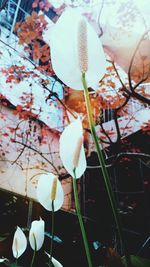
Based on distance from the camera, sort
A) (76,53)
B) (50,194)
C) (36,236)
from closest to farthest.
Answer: (76,53)
(50,194)
(36,236)

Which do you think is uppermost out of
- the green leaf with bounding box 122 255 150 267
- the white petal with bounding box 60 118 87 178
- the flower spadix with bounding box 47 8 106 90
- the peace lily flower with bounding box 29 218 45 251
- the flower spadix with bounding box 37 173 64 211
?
the flower spadix with bounding box 47 8 106 90

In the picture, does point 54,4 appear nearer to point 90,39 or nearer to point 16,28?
point 16,28

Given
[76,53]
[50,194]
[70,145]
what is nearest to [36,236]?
[50,194]

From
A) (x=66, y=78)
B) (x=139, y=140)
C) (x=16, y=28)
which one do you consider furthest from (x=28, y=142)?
(x=66, y=78)

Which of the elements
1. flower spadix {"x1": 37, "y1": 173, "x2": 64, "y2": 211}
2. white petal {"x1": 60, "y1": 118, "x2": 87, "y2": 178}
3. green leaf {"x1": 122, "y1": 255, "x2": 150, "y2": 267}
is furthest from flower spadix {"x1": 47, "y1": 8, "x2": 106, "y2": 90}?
green leaf {"x1": 122, "y1": 255, "x2": 150, "y2": 267}

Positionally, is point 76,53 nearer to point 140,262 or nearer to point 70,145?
point 70,145

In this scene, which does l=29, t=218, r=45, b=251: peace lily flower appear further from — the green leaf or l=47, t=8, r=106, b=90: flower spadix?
l=47, t=8, r=106, b=90: flower spadix

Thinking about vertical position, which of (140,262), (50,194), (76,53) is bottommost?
(140,262)

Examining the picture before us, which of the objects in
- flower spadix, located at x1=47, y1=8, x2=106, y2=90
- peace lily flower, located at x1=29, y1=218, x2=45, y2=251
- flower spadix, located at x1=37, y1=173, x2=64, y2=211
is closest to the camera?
flower spadix, located at x1=47, y1=8, x2=106, y2=90
